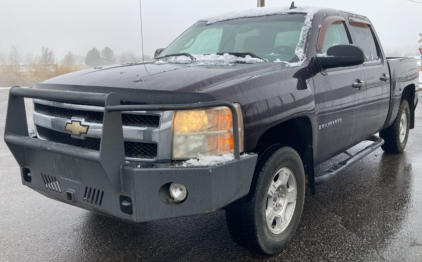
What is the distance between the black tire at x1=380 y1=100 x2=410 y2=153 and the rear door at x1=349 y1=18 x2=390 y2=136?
0.81 metres

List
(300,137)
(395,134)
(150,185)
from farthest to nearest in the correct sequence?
1. (395,134)
2. (300,137)
3. (150,185)

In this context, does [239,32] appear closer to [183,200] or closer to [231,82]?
[231,82]

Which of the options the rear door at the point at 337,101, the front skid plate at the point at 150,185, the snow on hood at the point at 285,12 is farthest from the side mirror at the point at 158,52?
the front skid plate at the point at 150,185

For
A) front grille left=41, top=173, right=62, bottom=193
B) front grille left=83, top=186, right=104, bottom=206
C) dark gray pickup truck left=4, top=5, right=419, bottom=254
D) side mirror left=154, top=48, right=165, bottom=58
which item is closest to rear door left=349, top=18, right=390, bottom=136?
dark gray pickup truck left=4, top=5, right=419, bottom=254

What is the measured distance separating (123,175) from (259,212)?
936mm

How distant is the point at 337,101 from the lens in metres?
3.33

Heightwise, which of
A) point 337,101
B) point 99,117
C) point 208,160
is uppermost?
point 99,117

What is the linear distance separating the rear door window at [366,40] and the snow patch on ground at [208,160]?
2.74m

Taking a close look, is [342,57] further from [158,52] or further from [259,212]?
[158,52]

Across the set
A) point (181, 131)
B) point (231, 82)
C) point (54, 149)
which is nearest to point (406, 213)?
point (231, 82)

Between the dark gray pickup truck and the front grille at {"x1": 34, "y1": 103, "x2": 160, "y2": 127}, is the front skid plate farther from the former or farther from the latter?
the front grille at {"x1": 34, "y1": 103, "x2": 160, "y2": 127}

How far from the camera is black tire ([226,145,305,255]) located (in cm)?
241

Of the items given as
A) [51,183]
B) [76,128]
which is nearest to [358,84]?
[76,128]

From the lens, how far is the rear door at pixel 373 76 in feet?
13.2
